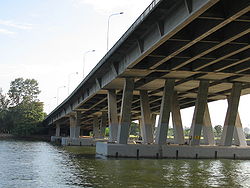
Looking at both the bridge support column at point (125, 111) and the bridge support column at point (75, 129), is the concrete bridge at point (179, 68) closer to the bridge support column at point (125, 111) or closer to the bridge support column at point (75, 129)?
the bridge support column at point (125, 111)

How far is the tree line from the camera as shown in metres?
149

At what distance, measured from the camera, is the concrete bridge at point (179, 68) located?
28766 millimetres

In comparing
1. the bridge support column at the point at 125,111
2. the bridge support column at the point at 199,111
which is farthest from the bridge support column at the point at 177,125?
the bridge support column at the point at 125,111

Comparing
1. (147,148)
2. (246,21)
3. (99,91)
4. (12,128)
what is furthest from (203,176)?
(12,128)

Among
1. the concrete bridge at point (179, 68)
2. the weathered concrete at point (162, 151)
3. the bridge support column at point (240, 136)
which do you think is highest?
the concrete bridge at point (179, 68)

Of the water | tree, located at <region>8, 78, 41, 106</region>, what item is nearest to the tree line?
tree, located at <region>8, 78, 41, 106</region>

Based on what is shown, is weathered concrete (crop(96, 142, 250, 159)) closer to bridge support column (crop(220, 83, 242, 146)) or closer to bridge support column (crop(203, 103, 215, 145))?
bridge support column (crop(220, 83, 242, 146))

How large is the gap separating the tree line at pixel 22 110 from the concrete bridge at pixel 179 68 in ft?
260

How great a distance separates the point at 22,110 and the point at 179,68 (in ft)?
423

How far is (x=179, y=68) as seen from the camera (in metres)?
45.4

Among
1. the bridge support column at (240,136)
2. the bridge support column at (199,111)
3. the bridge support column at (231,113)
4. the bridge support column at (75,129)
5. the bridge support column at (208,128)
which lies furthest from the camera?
the bridge support column at (75,129)

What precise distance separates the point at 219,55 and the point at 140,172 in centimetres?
1497

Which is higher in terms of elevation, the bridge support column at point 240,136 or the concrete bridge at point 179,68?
the concrete bridge at point 179,68

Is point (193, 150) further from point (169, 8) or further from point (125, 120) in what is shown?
point (169, 8)
